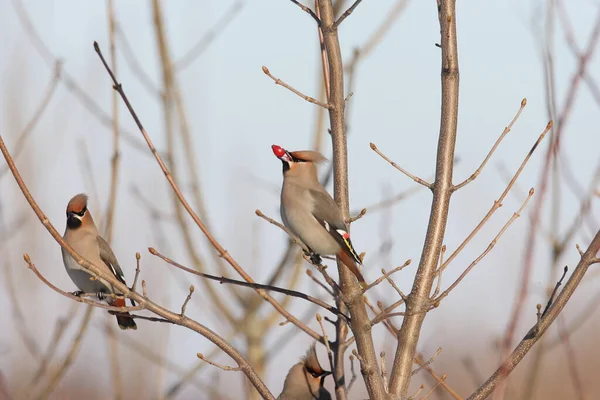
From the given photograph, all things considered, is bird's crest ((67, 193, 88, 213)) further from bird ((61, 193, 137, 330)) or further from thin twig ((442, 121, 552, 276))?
thin twig ((442, 121, 552, 276))

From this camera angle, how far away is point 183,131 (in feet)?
11.7

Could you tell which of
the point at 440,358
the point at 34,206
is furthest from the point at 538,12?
the point at 34,206

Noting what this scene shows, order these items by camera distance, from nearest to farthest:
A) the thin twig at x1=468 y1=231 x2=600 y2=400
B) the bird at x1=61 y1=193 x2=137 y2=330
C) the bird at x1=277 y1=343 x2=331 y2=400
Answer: the thin twig at x1=468 y1=231 x2=600 y2=400 → the bird at x1=277 y1=343 x2=331 y2=400 → the bird at x1=61 y1=193 x2=137 y2=330

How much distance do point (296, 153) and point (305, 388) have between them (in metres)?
1.19

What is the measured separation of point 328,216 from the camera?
3482 millimetres

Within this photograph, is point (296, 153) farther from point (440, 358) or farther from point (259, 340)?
point (440, 358)

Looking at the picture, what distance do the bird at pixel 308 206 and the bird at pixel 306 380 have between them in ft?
2.41

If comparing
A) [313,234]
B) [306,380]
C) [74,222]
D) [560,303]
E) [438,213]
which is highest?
[74,222]

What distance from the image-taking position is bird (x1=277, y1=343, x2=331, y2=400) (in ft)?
13.4

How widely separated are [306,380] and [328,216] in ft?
3.45

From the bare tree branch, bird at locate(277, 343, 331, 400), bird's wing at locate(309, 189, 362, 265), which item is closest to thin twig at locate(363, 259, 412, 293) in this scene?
the bare tree branch

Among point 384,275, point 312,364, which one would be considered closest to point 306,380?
point 312,364

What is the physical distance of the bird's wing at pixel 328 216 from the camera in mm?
3133

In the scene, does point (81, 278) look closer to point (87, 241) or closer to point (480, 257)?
point (87, 241)
